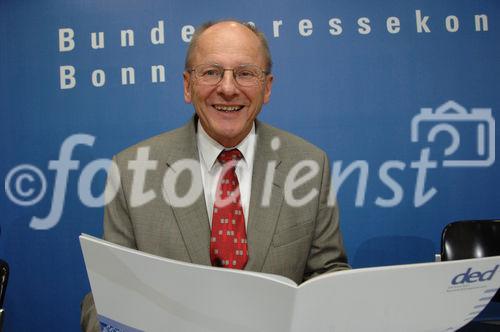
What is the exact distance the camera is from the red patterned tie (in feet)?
5.08

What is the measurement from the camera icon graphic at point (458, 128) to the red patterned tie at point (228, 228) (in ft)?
5.25

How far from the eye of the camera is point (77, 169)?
9.30ft

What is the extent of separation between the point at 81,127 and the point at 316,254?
71.7 inches

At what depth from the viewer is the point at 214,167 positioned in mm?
1682

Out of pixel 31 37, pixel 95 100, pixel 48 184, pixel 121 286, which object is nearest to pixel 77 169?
pixel 48 184

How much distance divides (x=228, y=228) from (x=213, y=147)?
A: 30cm

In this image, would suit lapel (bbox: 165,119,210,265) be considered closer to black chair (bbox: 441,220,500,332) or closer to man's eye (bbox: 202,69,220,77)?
man's eye (bbox: 202,69,220,77)

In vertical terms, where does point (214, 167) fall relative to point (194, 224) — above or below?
above

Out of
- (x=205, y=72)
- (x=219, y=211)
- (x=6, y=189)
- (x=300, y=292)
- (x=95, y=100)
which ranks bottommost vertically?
(x=300, y=292)

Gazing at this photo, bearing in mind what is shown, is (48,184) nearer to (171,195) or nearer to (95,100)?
(95,100)

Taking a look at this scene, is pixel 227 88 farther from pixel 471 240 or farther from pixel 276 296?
pixel 471 240

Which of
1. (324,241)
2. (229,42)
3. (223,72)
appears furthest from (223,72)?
(324,241)

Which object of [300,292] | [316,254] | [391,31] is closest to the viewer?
[300,292]

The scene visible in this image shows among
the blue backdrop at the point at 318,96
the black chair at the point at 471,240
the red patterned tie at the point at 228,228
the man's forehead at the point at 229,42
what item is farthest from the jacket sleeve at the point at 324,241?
the blue backdrop at the point at 318,96
